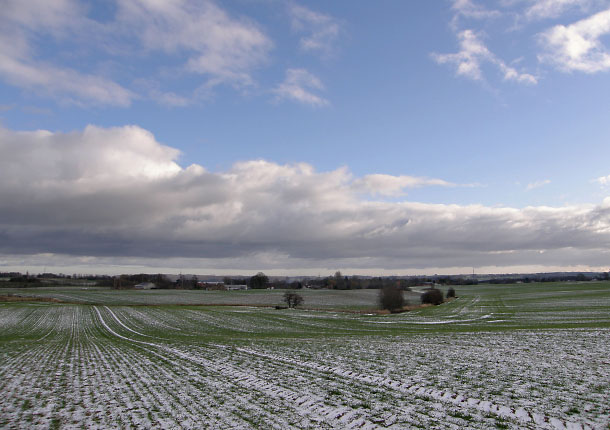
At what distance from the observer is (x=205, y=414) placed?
416 inches

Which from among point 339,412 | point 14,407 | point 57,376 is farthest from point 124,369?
point 339,412

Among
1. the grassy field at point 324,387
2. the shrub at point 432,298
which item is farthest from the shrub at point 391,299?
the grassy field at point 324,387

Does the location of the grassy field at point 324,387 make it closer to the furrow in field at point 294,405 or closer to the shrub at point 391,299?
the furrow in field at point 294,405

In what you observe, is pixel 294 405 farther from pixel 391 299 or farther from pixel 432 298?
pixel 432 298

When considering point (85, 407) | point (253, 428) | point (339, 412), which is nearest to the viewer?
point (253, 428)

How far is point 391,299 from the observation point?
70.9m

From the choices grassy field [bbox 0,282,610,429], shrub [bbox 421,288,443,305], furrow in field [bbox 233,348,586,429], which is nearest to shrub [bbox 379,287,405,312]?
shrub [bbox 421,288,443,305]

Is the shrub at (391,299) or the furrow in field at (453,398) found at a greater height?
the furrow in field at (453,398)

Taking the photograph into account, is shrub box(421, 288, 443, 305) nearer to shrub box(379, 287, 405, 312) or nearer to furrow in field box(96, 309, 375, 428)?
shrub box(379, 287, 405, 312)

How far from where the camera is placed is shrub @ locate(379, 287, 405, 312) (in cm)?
7000

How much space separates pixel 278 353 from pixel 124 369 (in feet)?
23.7

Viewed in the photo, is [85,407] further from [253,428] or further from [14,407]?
[253,428]

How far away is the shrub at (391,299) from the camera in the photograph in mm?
70000

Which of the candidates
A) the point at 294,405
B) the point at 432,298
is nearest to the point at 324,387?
the point at 294,405
